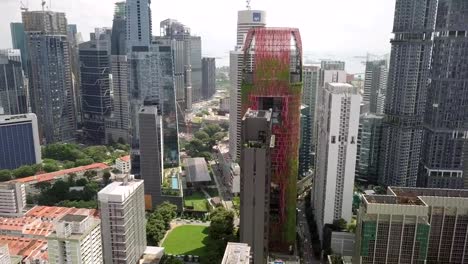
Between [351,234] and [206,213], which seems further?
[206,213]

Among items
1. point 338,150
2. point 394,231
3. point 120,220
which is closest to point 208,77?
point 338,150

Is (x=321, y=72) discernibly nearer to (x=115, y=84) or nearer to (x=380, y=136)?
(x=380, y=136)

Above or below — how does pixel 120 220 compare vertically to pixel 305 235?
above

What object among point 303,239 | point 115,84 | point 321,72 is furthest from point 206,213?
point 115,84

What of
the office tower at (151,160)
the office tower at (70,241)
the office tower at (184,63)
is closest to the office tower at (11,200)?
the office tower at (151,160)

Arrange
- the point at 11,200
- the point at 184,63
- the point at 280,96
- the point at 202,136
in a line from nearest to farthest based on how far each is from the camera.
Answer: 1. the point at 280,96
2. the point at 11,200
3. the point at 202,136
4. the point at 184,63

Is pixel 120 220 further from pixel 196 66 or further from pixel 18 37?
pixel 196 66
